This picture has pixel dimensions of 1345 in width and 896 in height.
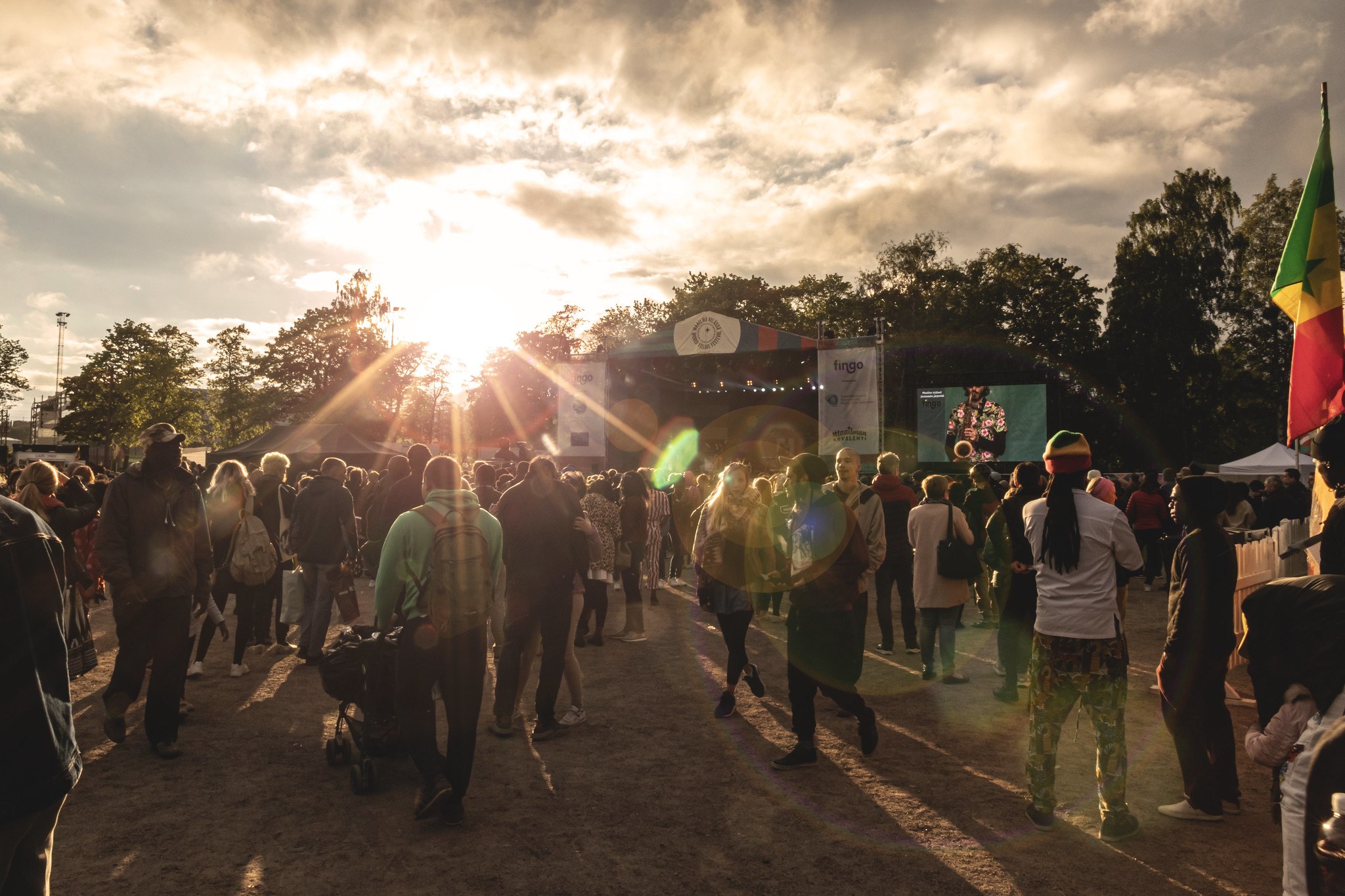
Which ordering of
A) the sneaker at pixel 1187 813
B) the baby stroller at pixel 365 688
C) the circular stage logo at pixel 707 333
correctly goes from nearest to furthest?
the sneaker at pixel 1187 813, the baby stroller at pixel 365 688, the circular stage logo at pixel 707 333

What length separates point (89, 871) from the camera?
11.6 feet

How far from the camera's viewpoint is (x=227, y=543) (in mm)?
7004

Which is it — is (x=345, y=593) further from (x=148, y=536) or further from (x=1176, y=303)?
(x=1176, y=303)

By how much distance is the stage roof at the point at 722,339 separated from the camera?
950 inches

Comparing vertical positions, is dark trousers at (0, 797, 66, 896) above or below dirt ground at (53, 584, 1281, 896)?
above

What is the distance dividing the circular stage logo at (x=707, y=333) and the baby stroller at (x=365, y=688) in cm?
2066

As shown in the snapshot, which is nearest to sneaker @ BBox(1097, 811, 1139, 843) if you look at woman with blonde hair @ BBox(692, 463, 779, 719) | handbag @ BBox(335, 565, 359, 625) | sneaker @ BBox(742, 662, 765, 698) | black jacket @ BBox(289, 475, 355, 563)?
woman with blonde hair @ BBox(692, 463, 779, 719)

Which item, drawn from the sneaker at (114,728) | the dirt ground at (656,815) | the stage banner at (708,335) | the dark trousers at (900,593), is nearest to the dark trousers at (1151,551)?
the dark trousers at (900,593)

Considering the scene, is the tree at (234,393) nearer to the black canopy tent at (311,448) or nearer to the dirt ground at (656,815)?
the black canopy tent at (311,448)

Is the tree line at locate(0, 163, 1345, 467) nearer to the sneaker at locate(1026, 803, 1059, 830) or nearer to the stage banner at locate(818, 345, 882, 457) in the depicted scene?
the stage banner at locate(818, 345, 882, 457)

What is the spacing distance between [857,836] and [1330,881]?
2547 millimetres

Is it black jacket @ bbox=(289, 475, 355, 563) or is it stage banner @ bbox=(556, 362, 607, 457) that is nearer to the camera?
black jacket @ bbox=(289, 475, 355, 563)

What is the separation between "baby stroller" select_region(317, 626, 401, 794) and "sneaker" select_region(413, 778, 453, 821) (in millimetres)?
527

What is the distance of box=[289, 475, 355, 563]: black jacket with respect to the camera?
709 centimetres
